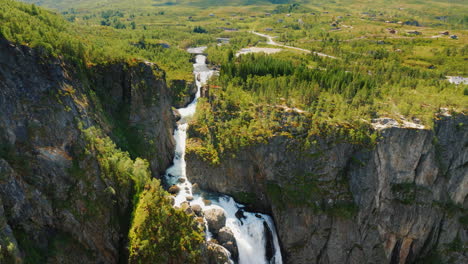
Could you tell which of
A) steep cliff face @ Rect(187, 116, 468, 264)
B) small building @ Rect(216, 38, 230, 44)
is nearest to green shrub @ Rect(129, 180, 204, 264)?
steep cliff face @ Rect(187, 116, 468, 264)

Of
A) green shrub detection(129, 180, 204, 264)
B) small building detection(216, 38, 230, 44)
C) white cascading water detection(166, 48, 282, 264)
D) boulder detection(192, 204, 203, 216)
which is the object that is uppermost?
small building detection(216, 38, 230, 44)

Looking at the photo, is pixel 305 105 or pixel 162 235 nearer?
pixel 162 235

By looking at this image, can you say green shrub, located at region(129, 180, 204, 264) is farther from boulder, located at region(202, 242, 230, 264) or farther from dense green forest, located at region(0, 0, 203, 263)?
boulder, located at region(202, 242, 230, 264)

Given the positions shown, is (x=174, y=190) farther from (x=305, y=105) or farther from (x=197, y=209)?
(x=305, y=105)

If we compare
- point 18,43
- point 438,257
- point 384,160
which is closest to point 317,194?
point 384,160

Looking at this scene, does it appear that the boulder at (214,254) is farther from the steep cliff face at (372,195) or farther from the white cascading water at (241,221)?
the steep cliff face at (372,195)

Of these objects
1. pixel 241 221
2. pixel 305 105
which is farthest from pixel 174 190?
pixel 305 105
